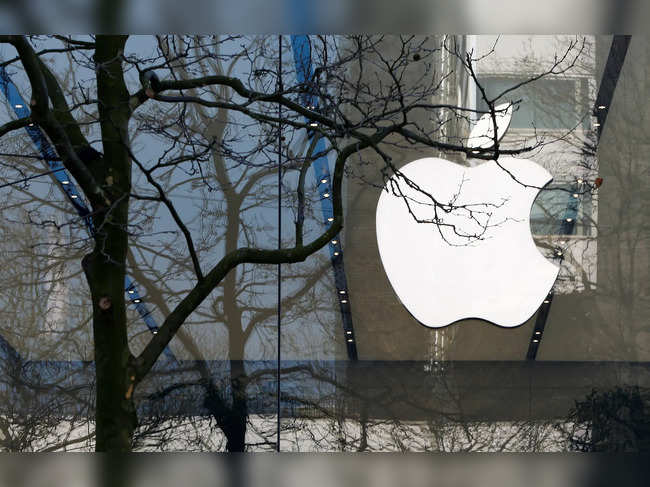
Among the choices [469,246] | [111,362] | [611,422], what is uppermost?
[469,246]

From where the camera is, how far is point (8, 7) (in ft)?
5.28

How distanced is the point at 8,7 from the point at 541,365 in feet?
23.5

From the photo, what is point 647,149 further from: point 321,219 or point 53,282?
point 53,282

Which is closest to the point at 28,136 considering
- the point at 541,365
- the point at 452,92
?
the point at 452,92

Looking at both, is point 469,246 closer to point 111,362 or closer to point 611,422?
point 611,422

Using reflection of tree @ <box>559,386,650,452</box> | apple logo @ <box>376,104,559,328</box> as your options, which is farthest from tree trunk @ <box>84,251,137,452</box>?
reflection of tree @ <box>559,386,650,452</box>

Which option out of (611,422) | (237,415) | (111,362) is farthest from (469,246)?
(111,362)

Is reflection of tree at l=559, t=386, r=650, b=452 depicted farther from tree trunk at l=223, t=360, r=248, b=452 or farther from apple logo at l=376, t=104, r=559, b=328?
tree trunk at l=223, t=360, r=248, b=452

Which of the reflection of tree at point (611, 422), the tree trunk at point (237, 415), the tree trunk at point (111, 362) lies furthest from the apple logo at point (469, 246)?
the tree trunk at point (111, 362)

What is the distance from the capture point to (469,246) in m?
8.22

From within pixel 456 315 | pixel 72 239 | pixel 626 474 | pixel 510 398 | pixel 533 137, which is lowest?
pixel 626 474

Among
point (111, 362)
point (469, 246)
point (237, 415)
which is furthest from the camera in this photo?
point (469, 246)

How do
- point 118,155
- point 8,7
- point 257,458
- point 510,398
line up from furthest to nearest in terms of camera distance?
point 510,398 < point 118,155 < point 257,458 < point 8,7

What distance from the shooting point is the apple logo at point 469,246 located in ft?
26.6
